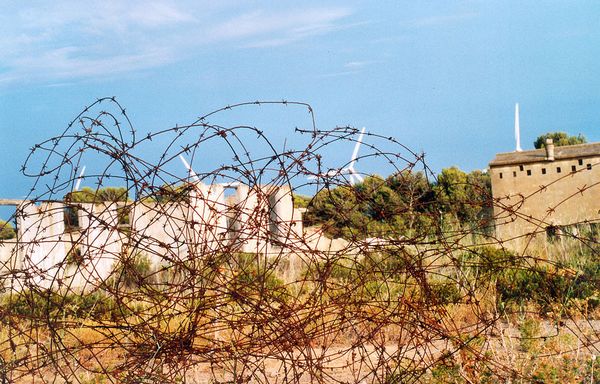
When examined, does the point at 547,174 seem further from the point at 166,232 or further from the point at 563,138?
the point at 166,232

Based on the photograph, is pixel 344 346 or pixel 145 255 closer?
pixel 344 346

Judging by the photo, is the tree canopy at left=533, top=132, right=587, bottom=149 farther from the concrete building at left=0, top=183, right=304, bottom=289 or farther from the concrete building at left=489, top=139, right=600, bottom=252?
the concrete building at left=0, top=183, right=304, bottom=289

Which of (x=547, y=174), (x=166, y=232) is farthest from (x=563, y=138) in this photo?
(x=166, y=232)

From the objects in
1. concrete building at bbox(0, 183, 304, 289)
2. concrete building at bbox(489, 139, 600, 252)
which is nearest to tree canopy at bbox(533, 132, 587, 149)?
concrete building at bbox(489, 139, 600, 252)

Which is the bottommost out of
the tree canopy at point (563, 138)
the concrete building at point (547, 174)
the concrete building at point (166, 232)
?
the concrete building at point (166, 232)

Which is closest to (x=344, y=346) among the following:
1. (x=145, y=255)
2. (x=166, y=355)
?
(x=166, y=355)

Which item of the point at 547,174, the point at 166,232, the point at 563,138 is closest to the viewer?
the point at 166,232

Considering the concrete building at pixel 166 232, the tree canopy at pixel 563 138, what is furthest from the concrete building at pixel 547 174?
the concrete building at pixel 166 232

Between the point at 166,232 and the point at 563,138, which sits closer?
the point at 166,232

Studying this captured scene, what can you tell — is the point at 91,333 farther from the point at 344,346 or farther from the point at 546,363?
the point at 546,363

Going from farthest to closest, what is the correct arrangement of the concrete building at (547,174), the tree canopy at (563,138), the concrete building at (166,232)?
the tree canopy at (563,138) → the concrete building at (547,174) → the concrete building at (166,232)

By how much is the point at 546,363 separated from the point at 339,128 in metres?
2.28

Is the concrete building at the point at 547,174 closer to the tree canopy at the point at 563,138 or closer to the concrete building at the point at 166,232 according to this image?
the tree canopy at the point at 563,138

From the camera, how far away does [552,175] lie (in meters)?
24.3
